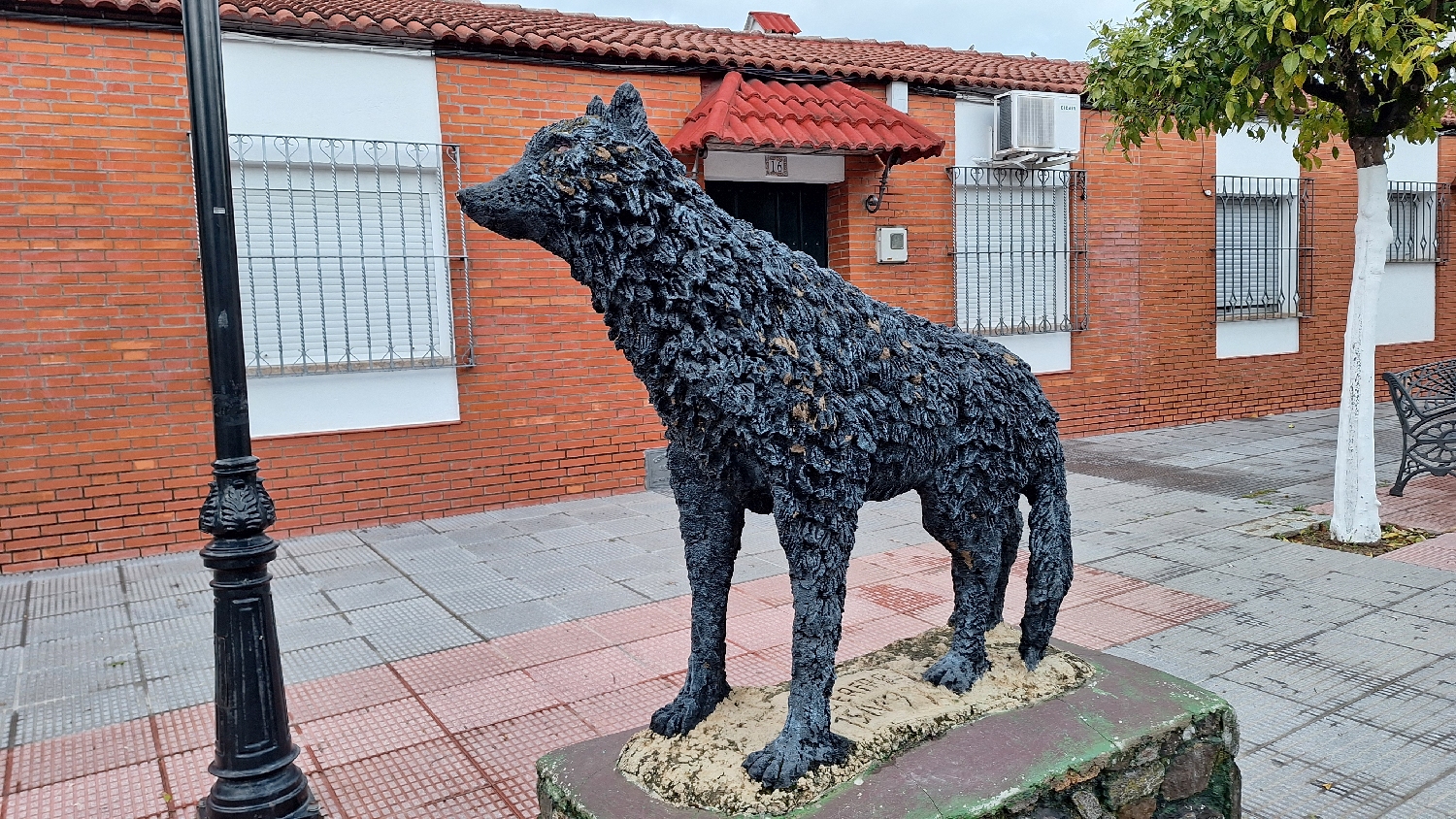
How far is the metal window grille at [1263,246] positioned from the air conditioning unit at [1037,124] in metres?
2.65

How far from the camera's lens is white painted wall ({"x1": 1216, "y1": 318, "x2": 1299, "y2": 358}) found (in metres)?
11.2

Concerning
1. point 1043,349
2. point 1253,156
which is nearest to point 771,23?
point 1043,349

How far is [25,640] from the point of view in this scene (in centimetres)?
485

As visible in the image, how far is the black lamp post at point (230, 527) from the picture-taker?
2873mm

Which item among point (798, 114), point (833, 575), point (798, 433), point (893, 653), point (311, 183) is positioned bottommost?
point (893, 653)

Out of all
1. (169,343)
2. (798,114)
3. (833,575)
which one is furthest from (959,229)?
(833,575)

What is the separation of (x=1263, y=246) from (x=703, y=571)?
1119cm

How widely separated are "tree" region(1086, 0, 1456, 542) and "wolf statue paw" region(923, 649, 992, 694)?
393 cm

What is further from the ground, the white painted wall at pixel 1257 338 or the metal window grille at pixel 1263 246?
the metal window grille at pixel 1263 246

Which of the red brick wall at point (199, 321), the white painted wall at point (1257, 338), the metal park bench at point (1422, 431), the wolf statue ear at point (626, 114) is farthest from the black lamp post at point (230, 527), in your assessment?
the white painted wall at point (1257, 338)

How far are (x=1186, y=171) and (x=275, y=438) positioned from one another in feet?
31.5

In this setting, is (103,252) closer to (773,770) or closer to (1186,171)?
(773,770)

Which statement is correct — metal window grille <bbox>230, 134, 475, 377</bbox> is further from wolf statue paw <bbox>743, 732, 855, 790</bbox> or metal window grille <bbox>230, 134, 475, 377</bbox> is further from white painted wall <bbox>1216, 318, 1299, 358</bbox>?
white painted wall <bbox>1216, 318, 1299, 358</bbox>

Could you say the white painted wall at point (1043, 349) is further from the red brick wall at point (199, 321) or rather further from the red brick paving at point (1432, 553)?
the red brick paving at point (1432, 553)
